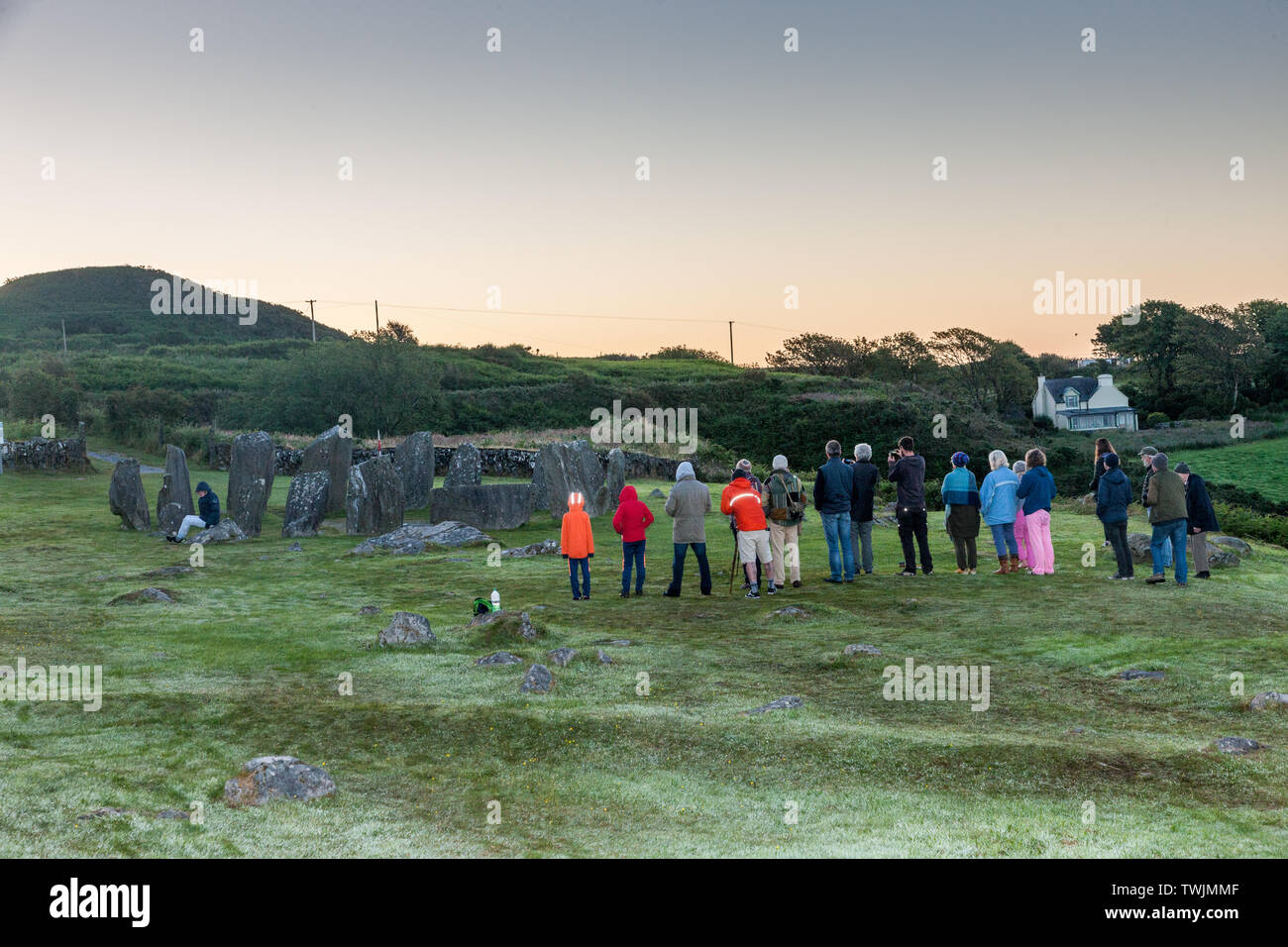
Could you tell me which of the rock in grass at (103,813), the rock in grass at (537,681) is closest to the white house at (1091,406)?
the rock in grass at (537,681)

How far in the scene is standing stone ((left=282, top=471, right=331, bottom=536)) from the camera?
76.8 ft

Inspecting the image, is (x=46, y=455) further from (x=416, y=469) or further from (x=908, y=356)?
(x=908, y=356)

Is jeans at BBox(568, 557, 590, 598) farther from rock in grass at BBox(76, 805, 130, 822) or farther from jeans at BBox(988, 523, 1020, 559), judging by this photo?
rock in grass at BBox(76, 805, 130, 822)

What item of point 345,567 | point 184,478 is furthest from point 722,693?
point 184,478

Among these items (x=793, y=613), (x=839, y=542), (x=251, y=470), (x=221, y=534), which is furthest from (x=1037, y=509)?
(x=251, y=470)

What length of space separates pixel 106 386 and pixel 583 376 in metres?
41.0

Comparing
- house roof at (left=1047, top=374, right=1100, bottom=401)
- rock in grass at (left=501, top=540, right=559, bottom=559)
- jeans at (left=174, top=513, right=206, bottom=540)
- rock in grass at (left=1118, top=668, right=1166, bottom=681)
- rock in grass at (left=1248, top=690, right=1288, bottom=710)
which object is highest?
house roof at (left=1047, top=374, right=1100, bottom=401)

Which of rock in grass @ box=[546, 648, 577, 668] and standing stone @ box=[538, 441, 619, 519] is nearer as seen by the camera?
rock in grass @ box=[546, 648, 577, 668]

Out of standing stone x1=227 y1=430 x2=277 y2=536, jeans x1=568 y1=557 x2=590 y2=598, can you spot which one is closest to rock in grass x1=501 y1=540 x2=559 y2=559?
jeans x1=568 y1=557 x2=590 y2=598

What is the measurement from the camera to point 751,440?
79125 millimetres

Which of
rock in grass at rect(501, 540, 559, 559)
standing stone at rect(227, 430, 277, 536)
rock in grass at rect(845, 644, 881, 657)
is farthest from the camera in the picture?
standing stone at rect(227, 430, 277, 536)

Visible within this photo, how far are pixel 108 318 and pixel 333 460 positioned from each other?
143 m

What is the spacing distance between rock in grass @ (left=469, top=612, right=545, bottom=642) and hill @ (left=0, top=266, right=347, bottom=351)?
12082cm
